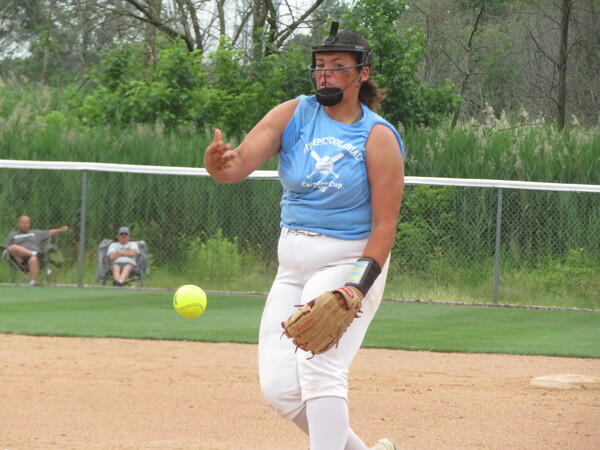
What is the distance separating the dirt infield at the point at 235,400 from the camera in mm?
5523

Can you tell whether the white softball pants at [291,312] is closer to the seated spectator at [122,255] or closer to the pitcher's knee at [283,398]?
the pitcher's knee at [283,398]

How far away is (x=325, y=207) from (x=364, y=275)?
1.03ft

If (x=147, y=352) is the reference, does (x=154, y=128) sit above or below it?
above

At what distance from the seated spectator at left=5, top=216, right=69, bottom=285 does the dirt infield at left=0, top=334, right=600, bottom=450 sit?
16.2ft

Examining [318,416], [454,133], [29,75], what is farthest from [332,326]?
[29,75]

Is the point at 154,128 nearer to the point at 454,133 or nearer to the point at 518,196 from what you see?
the point at 454,133

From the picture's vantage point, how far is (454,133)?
53.9ft

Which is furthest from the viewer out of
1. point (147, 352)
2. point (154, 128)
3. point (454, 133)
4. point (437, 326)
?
point (154, 128)

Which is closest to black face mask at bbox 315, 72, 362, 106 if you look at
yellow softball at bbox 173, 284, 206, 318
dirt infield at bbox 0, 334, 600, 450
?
yellow softball at bbox 173, 284, 206, 318

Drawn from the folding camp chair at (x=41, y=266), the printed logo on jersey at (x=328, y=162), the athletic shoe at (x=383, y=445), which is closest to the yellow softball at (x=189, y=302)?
the athletic shoe at (x=383, y=445)

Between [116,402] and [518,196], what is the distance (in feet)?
29.0

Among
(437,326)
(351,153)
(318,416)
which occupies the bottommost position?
(437,326)

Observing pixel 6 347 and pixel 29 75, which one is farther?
pixel 29 75


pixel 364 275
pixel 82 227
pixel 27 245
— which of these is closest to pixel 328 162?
pixel 364 275
